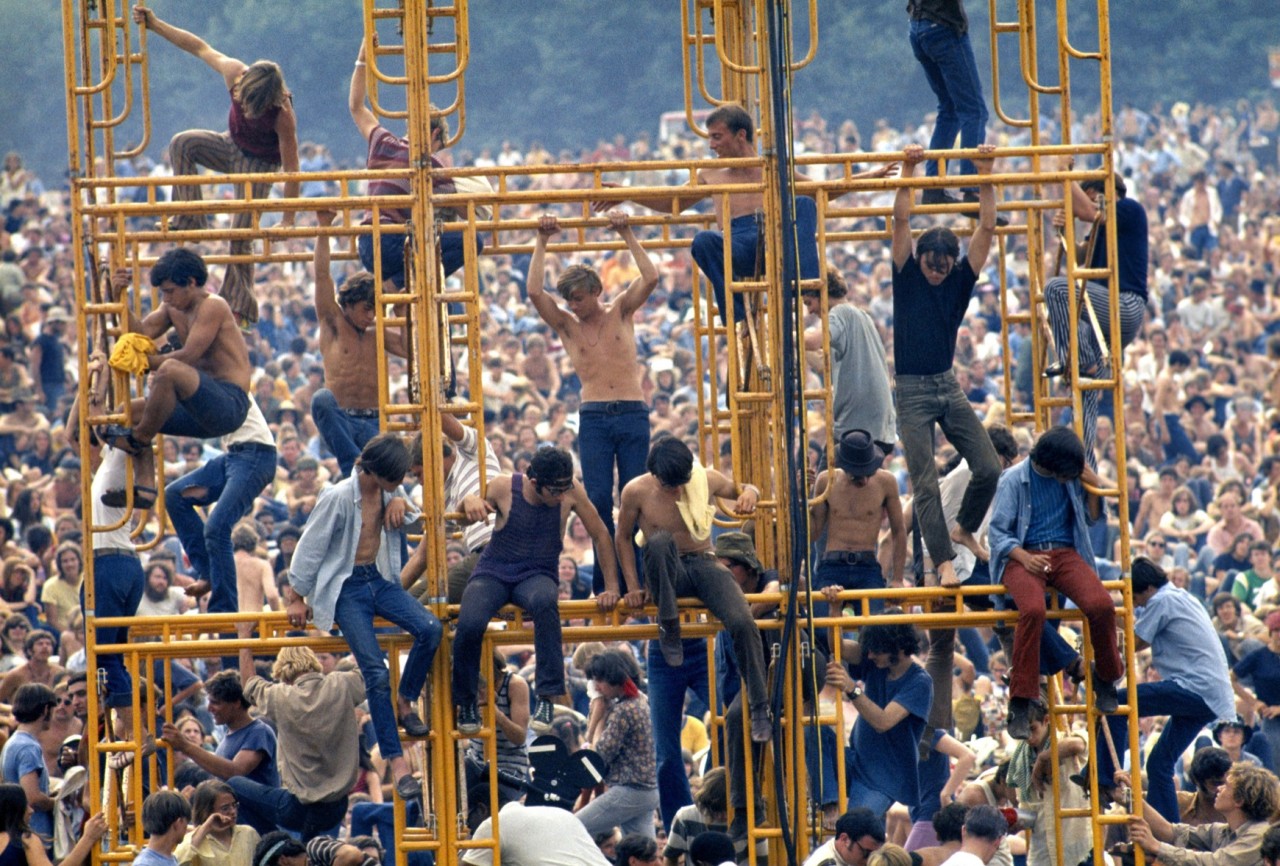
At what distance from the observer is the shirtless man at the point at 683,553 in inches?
491

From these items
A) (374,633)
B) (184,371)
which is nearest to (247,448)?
(184,371)

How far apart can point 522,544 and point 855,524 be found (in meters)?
2.58

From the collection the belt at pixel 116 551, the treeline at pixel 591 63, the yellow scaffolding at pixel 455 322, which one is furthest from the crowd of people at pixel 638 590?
the treeline at pixel 591 63

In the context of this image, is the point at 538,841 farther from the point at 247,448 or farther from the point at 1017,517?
the point at 247,448

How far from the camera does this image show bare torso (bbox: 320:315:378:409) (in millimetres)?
14484

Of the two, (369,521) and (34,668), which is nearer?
(369,521)

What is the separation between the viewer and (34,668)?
628 inches

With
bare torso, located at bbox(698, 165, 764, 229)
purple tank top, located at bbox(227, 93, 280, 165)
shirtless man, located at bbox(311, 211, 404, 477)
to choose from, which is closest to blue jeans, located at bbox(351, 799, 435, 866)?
shirtless man, located at bbox(311, 211, 404, 477)

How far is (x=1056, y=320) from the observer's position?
13.5m

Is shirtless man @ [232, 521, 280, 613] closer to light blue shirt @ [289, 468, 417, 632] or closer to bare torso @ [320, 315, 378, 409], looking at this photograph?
bare torso @ [320, 315, 378, 409]

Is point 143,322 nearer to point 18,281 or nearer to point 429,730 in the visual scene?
point 429,730

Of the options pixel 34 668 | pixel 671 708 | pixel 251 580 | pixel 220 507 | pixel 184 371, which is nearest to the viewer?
pixel 184 371

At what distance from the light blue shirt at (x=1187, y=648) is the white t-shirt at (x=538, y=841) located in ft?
13.0

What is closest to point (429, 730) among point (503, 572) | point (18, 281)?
point (503, 572)
